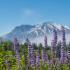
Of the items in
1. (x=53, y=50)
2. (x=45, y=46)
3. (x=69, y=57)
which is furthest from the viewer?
(x=45, y=46)

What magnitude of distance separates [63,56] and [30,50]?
1763 mm

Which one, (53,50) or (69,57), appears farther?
(69,57)

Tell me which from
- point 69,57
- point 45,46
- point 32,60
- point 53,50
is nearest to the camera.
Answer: point 53,50

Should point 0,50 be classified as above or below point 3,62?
above

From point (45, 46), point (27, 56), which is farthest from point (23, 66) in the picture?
point (45, 46)

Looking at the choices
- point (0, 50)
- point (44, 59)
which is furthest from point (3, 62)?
point (44, 59)

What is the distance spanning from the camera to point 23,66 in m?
5.32

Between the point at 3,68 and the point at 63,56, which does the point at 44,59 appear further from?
the point at 3,68

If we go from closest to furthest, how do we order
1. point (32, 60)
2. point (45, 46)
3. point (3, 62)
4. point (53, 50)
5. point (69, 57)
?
point (53, 50) → point (32, 60) → point (3, 62) → point (69, 57) → point (45, 46)

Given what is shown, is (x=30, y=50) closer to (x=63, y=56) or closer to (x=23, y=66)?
(x=23, y=66)

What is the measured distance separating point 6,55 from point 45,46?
2.91 m

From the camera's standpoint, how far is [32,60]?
18.6ft

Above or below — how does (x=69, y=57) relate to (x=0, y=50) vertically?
below

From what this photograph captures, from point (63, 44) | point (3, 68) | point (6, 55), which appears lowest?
point (3, 68)
